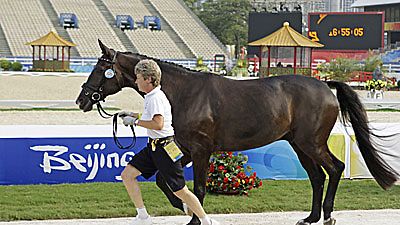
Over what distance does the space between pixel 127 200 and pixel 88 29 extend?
172 ft

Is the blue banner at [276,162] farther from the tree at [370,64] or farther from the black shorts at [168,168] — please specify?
the tree at [370,64]

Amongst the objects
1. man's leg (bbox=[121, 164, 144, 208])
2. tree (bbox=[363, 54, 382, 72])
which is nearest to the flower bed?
man's leg (bbox=[121, 164, 144, 208])

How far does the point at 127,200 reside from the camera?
845 cm

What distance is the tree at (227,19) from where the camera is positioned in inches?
3450

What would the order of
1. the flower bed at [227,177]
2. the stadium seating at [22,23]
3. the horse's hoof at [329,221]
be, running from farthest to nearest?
1. the stadium seating at [22,23]
2. the flower bed at [227,177]
3. the horse's hoof at [329,221]

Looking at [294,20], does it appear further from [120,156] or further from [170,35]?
[120,156]

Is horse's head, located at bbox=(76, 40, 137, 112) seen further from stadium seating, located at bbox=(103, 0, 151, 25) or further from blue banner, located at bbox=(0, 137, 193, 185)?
stadium seating, located at bbox=(103, 0, 151, 25)

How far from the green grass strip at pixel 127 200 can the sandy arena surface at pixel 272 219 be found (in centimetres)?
23

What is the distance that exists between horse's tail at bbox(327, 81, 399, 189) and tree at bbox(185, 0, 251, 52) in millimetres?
79583

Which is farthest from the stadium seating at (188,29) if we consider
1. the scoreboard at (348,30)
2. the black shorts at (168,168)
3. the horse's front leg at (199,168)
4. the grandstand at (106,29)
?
the black shorts at (168,168)

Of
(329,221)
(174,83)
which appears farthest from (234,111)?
(329,221)

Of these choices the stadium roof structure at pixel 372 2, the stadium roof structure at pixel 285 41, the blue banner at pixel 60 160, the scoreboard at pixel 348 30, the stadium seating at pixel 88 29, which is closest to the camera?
the blue banner at pixel 60 160

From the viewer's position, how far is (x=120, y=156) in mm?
9531

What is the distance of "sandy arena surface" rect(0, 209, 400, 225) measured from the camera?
289 inches
